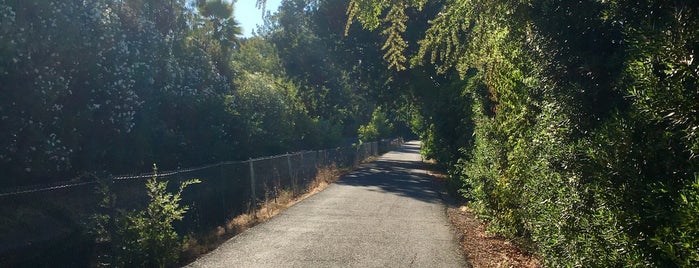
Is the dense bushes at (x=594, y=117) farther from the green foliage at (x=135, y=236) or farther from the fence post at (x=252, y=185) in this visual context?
the fence post at (x=252, y=185)

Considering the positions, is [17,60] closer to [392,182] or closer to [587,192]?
[587,192]

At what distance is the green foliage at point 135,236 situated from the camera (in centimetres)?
798

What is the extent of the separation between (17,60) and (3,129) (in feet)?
4.94

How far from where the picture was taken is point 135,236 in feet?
26.6

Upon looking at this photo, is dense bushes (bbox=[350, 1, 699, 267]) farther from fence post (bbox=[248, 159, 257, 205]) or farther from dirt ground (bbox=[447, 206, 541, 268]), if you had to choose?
fence post (bbox=[248, 159, 257, 205])

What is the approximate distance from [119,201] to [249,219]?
163 inches

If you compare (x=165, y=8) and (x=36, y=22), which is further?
(x=165, y=8)

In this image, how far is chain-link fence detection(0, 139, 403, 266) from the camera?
24.3 ft

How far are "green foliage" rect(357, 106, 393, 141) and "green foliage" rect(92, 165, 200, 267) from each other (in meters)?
56.7

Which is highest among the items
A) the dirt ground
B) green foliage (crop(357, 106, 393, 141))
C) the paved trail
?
green foliage (crop(357, 106, 393, 141))

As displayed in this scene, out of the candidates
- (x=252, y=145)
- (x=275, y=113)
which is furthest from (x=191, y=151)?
(x=275, y=113)

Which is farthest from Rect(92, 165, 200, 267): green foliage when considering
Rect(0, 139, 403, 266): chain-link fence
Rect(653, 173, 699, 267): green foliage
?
Rect(653, 173, 699, 267): green foliage

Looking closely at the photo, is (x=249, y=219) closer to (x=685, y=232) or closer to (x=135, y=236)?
(x=135, y=236)

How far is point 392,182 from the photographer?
2303 centimetres
